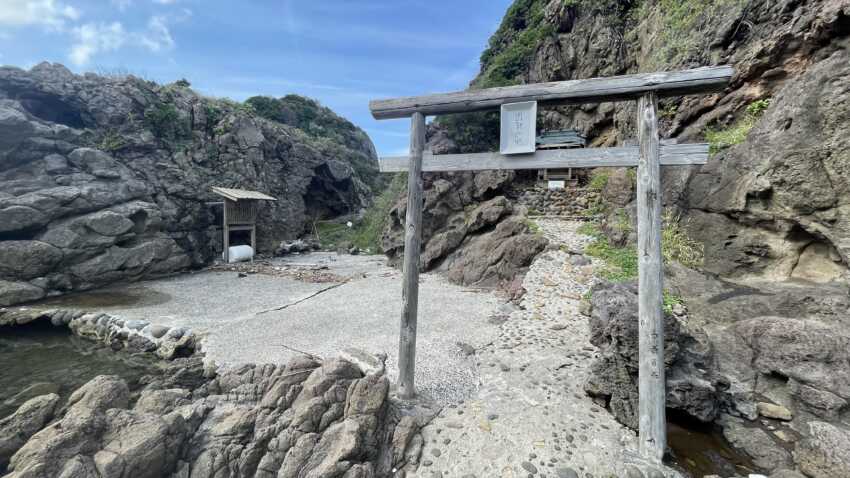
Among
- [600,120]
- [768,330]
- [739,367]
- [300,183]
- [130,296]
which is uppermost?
[600,120]

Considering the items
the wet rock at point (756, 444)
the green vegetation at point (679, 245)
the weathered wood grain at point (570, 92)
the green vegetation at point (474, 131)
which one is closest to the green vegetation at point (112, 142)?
the green vegetation at point (474, 131)

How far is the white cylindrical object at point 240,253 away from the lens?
17375 millimetres

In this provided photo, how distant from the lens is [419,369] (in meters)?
5.63

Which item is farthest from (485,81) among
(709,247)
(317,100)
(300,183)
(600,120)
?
(317,100)

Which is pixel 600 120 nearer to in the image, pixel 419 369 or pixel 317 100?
pixel 419 369

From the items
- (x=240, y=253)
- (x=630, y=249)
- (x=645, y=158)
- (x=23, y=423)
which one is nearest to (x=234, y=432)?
(x=23, y=423)

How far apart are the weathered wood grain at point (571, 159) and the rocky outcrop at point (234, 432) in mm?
3157

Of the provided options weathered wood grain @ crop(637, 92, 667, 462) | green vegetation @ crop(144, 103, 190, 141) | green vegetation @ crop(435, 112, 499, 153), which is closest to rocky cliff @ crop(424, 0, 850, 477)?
weathered wood grain @ crop(637, 92, 667, 462)

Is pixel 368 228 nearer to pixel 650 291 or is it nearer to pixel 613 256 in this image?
pixel 613 256

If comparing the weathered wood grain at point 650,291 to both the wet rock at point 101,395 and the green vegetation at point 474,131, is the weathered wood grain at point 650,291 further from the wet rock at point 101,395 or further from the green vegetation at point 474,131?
the green vegetation at point 474,131

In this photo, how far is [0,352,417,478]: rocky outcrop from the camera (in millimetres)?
2932

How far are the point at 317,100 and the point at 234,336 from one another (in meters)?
42.4

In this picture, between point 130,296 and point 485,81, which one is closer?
point 130,296

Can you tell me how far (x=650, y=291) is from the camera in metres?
3.61
